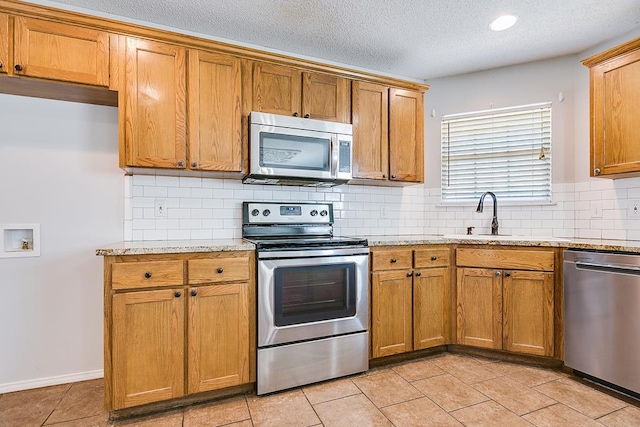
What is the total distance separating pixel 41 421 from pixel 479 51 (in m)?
3.88

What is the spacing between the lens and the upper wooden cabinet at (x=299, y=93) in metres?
2.46

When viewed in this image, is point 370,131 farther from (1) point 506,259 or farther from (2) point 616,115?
(2) point 616,115

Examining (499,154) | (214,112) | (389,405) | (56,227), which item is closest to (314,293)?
(389,405)

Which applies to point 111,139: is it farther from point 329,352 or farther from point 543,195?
point 543,195

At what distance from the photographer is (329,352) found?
233 centimetres

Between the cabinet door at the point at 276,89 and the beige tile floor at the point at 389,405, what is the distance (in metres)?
1.92

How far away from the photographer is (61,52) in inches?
78.3

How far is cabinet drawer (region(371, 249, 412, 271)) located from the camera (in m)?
2.52

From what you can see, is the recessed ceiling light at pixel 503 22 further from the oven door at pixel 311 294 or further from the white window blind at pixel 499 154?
the oven door at pixel 311 294


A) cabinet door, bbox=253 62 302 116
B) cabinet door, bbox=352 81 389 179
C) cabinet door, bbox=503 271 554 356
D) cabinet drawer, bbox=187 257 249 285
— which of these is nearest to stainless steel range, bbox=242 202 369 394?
cabinet drawer, bbox=187 257 249 285

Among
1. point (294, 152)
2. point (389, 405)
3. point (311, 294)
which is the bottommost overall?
point (389, 405)

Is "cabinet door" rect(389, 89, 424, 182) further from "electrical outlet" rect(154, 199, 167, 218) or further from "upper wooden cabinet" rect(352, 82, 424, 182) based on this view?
"electrical outlet" rect(154, 199, 167, 218)

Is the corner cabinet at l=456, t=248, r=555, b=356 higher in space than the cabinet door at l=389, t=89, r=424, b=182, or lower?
lower

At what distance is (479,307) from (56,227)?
3.07 m
